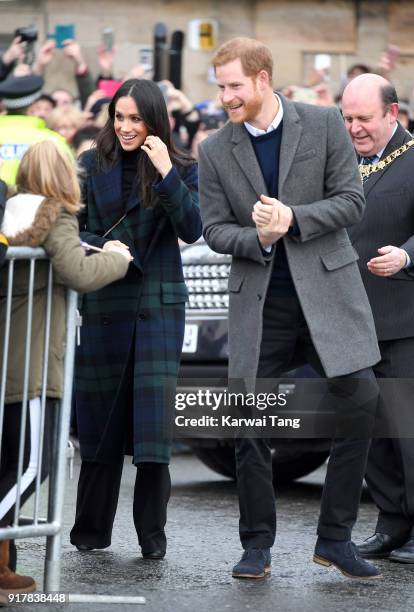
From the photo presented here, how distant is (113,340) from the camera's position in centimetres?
693

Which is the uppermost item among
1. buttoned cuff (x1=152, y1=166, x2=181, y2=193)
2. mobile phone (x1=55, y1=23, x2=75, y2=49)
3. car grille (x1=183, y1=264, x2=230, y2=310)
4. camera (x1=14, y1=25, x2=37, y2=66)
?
mobile phone (x1=55, y1=23, x2=75, y2=49)

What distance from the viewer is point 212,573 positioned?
258 inches

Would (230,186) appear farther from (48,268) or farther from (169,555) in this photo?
(169,555)

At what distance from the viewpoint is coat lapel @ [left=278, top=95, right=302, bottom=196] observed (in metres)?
6.37

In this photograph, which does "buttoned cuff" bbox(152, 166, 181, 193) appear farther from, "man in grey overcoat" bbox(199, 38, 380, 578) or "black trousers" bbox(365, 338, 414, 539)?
"black trousers" bbox(365, 338, 414, 539)

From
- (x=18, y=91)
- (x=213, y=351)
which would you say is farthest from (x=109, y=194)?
(x=18, y=91)

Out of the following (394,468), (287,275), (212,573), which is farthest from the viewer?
(394,468)

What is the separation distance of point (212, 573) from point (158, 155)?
1.69m

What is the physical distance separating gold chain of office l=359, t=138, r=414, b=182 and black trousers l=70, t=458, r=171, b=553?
60.2 inches

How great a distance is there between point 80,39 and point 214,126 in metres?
10.2

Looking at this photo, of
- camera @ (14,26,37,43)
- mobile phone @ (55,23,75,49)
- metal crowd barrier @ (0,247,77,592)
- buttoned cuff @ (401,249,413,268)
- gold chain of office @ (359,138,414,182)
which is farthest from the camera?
mobile phone @ (55,23,75,49)

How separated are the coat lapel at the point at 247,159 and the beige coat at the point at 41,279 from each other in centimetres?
94

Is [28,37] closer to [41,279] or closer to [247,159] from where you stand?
[247,159]

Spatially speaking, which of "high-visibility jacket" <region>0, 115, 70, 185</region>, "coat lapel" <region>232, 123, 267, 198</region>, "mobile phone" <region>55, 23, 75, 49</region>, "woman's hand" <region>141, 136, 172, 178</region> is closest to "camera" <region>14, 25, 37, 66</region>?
"high-visibility jacket" <region>0, 115, 70, 185</region>
